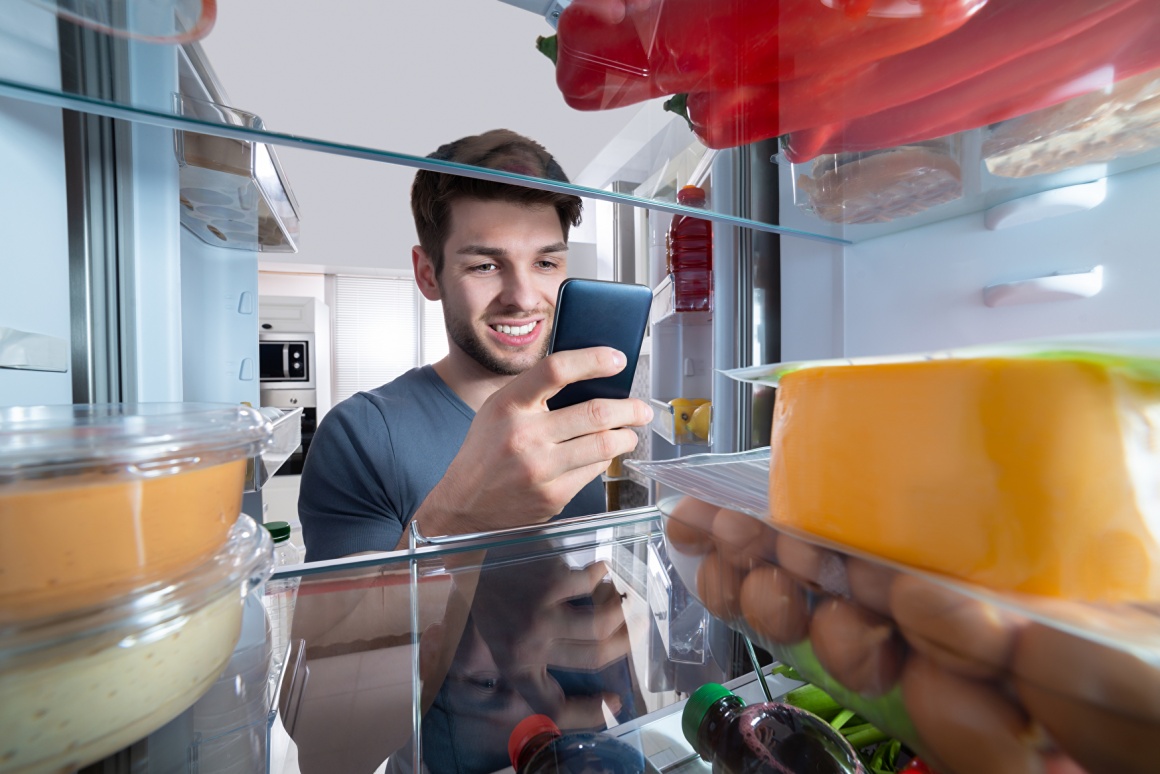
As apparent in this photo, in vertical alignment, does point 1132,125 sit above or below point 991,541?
above

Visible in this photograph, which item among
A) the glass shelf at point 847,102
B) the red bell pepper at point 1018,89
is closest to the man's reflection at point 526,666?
the glass shelf at point 847,102

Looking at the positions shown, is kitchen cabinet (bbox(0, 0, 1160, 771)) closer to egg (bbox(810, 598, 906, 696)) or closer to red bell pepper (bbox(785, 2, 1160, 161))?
red bell pepper (bbox(785, 2, 1160, 161))

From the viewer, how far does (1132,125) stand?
36 centimetres

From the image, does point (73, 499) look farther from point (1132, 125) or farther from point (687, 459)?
point (1132, 125)

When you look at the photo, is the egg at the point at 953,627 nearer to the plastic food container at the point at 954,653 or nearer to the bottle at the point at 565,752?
the plastic food container at the point at 954,653

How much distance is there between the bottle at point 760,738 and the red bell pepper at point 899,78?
1.40 ft

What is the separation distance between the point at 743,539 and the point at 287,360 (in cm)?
386

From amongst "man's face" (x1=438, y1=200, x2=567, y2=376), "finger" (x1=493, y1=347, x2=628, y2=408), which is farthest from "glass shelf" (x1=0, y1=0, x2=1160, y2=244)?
"man's face" (x1=438, y1=200, x2=567, y2=376)

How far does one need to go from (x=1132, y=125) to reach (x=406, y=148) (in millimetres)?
527

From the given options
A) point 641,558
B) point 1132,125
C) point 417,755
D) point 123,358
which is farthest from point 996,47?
point 123,358

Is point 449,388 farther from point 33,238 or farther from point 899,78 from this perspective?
point 899,78

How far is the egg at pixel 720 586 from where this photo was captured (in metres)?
0.25

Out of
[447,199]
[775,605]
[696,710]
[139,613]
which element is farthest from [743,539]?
[447,199]

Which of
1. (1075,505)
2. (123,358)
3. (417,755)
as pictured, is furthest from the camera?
(123,358)
